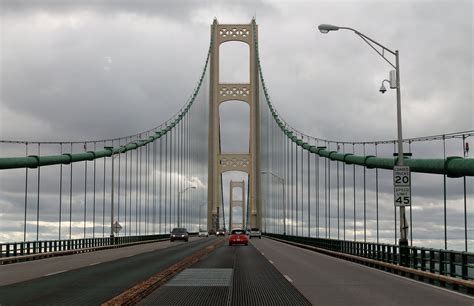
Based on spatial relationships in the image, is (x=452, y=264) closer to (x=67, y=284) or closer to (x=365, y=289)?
(x=365, y=289)

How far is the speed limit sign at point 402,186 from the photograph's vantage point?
27.2 metres

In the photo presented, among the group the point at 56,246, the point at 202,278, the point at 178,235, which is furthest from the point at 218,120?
the point at 202,278

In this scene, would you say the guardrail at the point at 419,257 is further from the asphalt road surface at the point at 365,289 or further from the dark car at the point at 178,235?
the dark car at the point at 178,235

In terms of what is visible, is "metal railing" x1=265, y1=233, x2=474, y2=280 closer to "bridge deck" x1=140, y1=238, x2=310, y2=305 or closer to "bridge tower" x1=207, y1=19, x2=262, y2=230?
"bridge deck" x1=140, y1=238, x2=310, y2=305

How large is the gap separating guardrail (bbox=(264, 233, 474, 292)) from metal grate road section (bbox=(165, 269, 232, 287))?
21.8 ft

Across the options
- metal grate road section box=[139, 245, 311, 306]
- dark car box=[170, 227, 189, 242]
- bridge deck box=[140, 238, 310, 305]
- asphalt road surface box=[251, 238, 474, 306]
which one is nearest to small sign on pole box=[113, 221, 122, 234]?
dark car box=[170, 227, 189, 242]

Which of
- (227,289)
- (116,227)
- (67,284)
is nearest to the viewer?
(227,289)

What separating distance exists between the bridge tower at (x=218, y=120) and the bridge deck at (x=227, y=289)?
301 feet

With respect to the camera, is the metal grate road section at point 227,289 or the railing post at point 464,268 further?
A: the railing post at point 464,268

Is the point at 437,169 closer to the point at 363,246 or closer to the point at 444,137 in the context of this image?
the point at 444,137

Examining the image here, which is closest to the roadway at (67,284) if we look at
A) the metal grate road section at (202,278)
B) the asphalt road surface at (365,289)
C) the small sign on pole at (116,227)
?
the metal grate road section at (202,278)

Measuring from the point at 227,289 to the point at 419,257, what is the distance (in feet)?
28.3

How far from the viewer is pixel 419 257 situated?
974 inches

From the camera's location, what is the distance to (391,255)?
29500 mm
